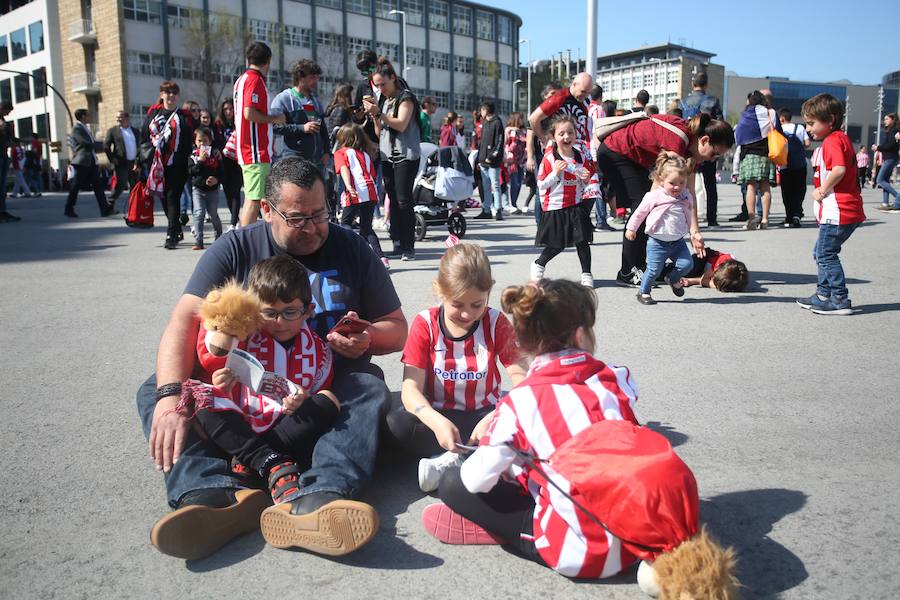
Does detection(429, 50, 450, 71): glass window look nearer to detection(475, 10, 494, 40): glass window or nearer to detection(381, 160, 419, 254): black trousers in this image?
detection(475, 10, 494, 40): glass window

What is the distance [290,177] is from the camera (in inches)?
126

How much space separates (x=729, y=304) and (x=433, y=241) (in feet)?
17.7

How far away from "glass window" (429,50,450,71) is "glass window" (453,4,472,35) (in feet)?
9.70

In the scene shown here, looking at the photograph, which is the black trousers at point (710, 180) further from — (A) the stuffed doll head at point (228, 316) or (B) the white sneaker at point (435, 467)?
(A) the stuffed doll head at point (228, 316)

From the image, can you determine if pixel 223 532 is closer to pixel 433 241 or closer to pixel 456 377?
pixel 456 377

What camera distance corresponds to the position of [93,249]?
10562 millimetres

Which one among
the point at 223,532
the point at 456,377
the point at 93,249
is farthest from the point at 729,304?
the point at 93,249

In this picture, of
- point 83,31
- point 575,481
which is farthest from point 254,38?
point 575,481

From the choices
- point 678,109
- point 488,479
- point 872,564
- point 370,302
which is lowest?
point 872,564

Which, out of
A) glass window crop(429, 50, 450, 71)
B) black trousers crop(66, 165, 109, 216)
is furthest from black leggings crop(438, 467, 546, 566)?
glass window crop(429, 50, 450, 71)

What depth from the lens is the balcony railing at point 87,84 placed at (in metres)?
52.4

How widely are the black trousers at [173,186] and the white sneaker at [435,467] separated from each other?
8.20m

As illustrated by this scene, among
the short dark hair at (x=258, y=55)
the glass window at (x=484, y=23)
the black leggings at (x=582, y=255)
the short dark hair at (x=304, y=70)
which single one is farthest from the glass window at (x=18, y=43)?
the black leggings at (x=582, y=255)

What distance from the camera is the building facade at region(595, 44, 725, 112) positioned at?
108062mm
